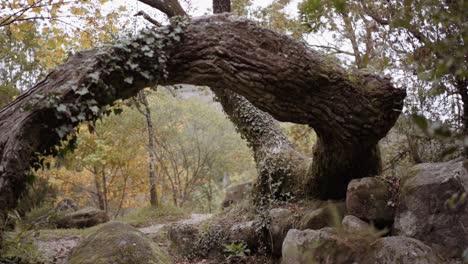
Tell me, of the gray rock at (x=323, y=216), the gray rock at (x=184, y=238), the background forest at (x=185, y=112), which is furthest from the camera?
the gray rock at (x=184, y=238)

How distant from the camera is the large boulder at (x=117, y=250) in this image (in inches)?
192

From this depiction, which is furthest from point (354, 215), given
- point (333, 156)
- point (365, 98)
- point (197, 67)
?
point (197, 67)

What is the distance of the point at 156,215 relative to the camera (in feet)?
39.0

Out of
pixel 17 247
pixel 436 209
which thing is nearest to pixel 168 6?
pixel 17 247

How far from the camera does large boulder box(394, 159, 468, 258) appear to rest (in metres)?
4.14

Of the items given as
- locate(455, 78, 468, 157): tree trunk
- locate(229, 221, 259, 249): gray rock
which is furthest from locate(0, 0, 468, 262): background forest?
locate(229, 221, 259, 249): gray rock

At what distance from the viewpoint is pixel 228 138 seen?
69.1 ft

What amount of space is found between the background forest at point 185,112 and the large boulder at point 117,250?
946 millimetres

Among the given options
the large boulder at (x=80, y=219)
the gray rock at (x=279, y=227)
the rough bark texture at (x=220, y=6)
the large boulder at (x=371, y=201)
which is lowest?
the large boulder at (x=80, y=219)

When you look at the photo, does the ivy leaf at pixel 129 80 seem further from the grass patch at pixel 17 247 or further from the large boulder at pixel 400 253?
the large boulder at pixel 400 253

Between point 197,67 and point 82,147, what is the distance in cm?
1061

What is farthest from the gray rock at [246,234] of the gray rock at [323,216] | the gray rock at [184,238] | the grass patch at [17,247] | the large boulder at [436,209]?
the grass patch at [17,247]

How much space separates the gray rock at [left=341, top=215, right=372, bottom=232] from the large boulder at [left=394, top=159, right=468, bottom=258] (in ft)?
1.16

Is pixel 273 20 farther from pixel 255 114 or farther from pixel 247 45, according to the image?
pixel 247 45
